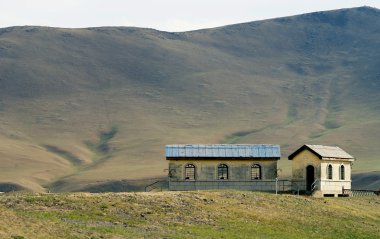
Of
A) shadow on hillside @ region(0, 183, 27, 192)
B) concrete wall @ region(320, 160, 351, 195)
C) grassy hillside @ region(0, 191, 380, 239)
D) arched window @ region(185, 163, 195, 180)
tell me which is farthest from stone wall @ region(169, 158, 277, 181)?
shadow on hillside @ region(0, 183, 27, 192)

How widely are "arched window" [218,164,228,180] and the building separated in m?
5.16

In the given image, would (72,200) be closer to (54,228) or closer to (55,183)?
(54,228)

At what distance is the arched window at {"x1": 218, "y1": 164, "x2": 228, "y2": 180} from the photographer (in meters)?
62.9

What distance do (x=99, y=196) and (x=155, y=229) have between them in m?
7.61

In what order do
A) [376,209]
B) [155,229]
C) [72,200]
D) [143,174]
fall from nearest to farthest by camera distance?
1. [155,229]
2. [72,200]
3. [376,209]
4. [143,174]

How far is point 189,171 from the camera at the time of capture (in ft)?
207

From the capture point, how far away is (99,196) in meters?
45.1

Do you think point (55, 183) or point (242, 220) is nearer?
point (242, 220)

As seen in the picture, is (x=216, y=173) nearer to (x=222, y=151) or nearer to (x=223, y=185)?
(x=223, y=185)

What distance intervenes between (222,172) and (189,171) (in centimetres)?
252

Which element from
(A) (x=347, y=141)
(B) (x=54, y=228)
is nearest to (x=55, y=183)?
(A) (x=347, y=141)

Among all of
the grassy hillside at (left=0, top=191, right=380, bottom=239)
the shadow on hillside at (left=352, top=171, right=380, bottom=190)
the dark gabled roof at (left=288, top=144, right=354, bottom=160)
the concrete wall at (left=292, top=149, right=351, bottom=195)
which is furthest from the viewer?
the shadow on hillside at (left=352, top=171, right=380, bottom=190)

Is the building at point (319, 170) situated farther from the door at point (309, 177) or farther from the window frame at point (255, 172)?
the window frame at point (255, 172)

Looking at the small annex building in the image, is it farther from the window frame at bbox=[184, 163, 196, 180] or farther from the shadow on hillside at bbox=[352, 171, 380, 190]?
the shadow on hillside at bbox=[352, 171, 380, 190]
